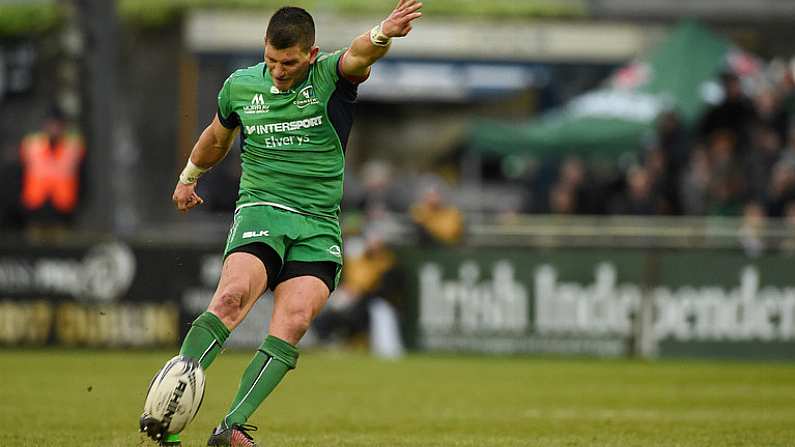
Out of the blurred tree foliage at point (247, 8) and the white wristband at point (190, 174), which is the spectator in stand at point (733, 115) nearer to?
the blurred tree foliage at point (247, 8)

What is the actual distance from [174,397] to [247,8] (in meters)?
22.4

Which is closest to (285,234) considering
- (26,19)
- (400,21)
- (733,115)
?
(400,21)

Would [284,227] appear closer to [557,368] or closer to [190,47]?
[557,368]

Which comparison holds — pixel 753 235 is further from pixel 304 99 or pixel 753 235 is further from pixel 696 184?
pixel 304 99

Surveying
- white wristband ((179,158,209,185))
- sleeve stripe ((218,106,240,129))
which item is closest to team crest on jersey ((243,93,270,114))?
sleeve stripe ((218,106,240,129))

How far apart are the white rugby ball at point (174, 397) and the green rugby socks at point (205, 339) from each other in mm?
196

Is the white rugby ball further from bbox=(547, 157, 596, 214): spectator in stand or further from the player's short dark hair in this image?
bbox=(547, 157, 596, 214): spectator in stand

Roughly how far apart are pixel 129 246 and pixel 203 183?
3.72 metres

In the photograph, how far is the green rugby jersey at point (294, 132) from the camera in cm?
875

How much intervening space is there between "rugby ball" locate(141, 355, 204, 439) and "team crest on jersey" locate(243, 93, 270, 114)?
1591mm

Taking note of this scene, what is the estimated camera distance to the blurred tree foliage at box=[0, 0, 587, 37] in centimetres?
2995

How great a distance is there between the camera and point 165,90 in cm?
3088

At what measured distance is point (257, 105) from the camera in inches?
346

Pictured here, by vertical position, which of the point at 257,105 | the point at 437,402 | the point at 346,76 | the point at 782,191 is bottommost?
the point at 437,402
